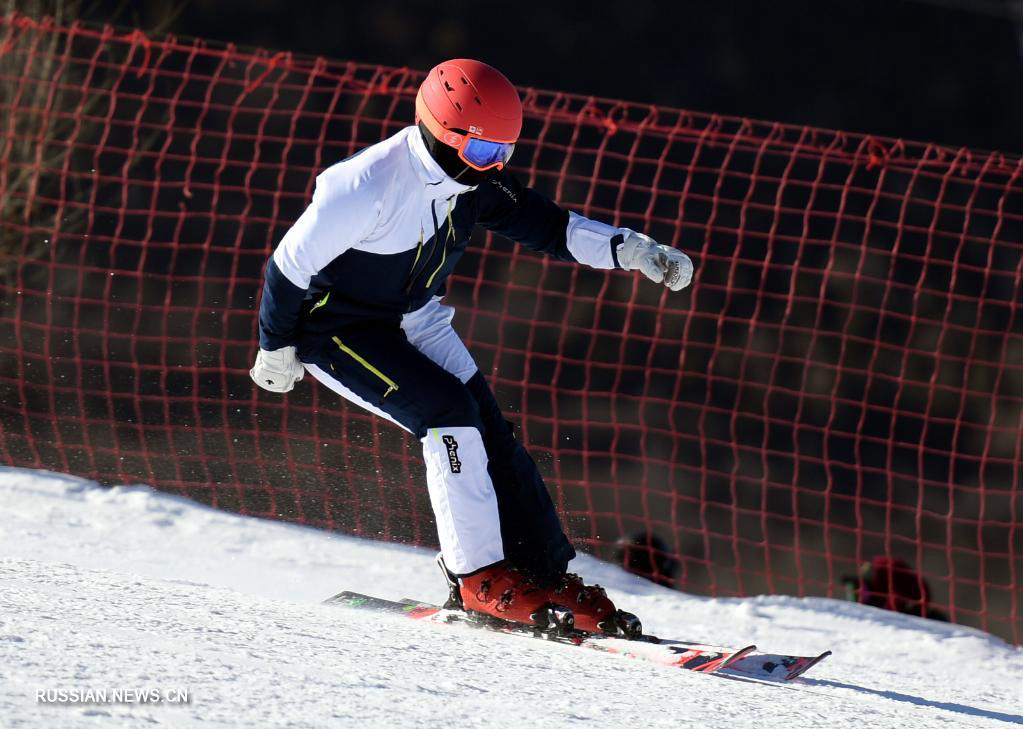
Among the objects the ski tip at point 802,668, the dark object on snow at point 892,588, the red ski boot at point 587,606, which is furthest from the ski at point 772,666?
the dark object on snow at point 892,588

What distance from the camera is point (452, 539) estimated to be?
2.83m

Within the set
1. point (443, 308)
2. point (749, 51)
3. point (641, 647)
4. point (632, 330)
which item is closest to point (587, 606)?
point (641, 647)

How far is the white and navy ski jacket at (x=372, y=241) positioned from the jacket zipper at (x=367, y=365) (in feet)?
0.14

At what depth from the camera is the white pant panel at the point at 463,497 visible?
278 centimetres

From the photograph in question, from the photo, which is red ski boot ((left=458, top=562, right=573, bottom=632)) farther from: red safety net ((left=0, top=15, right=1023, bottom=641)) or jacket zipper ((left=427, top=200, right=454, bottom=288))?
red safety net ((left=0, top=15, right=1023, bottom=641))

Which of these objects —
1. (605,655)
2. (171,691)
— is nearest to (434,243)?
(605,655)

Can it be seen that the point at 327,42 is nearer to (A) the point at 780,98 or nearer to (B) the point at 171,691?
(A) the point at 780,98

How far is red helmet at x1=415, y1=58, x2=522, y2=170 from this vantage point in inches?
104

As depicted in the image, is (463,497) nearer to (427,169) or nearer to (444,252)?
(444,252)

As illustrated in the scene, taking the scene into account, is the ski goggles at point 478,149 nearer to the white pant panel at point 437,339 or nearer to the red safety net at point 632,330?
the white pant panel at point 437,339

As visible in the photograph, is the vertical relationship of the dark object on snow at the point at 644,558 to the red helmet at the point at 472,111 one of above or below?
below

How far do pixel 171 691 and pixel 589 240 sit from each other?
59.0 inches

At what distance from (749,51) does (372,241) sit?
8292 mm

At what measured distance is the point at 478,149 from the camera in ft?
8.75
